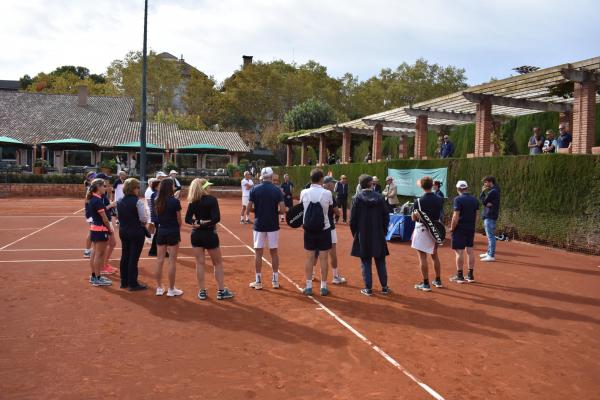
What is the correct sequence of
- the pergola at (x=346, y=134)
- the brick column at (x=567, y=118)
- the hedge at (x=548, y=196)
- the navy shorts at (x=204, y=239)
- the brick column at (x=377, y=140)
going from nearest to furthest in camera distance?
the navy shorts at (x=204, y=239)
the hedge at (x=548, y=196)
the brick column at (x=567, y=118)
the brick column at (x=377, y=140)
the pergola at (x=346, y=134)

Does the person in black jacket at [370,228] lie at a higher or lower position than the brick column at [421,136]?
lower

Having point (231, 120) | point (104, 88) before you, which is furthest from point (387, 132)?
point (104, 88)

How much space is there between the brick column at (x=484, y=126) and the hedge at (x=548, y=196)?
1.43 m

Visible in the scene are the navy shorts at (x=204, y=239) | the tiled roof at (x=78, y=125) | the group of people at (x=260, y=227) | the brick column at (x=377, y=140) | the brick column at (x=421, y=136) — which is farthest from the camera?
the tiled roof at (x=78, y=125)

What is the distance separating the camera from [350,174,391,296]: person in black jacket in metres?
7.42

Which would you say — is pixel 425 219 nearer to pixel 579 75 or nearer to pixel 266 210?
pixel 266 210

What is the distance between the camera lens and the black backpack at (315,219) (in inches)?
289

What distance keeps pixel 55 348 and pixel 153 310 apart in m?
1.60

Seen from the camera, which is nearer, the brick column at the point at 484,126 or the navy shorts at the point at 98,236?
the navy shorts at the point at 98,236

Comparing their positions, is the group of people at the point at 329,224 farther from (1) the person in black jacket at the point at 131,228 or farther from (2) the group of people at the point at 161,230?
(1) the person in black jacket at the point at 131,228

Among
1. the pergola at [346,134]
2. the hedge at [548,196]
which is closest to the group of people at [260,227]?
the hedge at [548,196]

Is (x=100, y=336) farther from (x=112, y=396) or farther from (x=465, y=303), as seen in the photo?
(x=465, y=303)

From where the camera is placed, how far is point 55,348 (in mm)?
5133

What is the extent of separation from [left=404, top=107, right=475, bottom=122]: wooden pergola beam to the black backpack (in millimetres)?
14313
